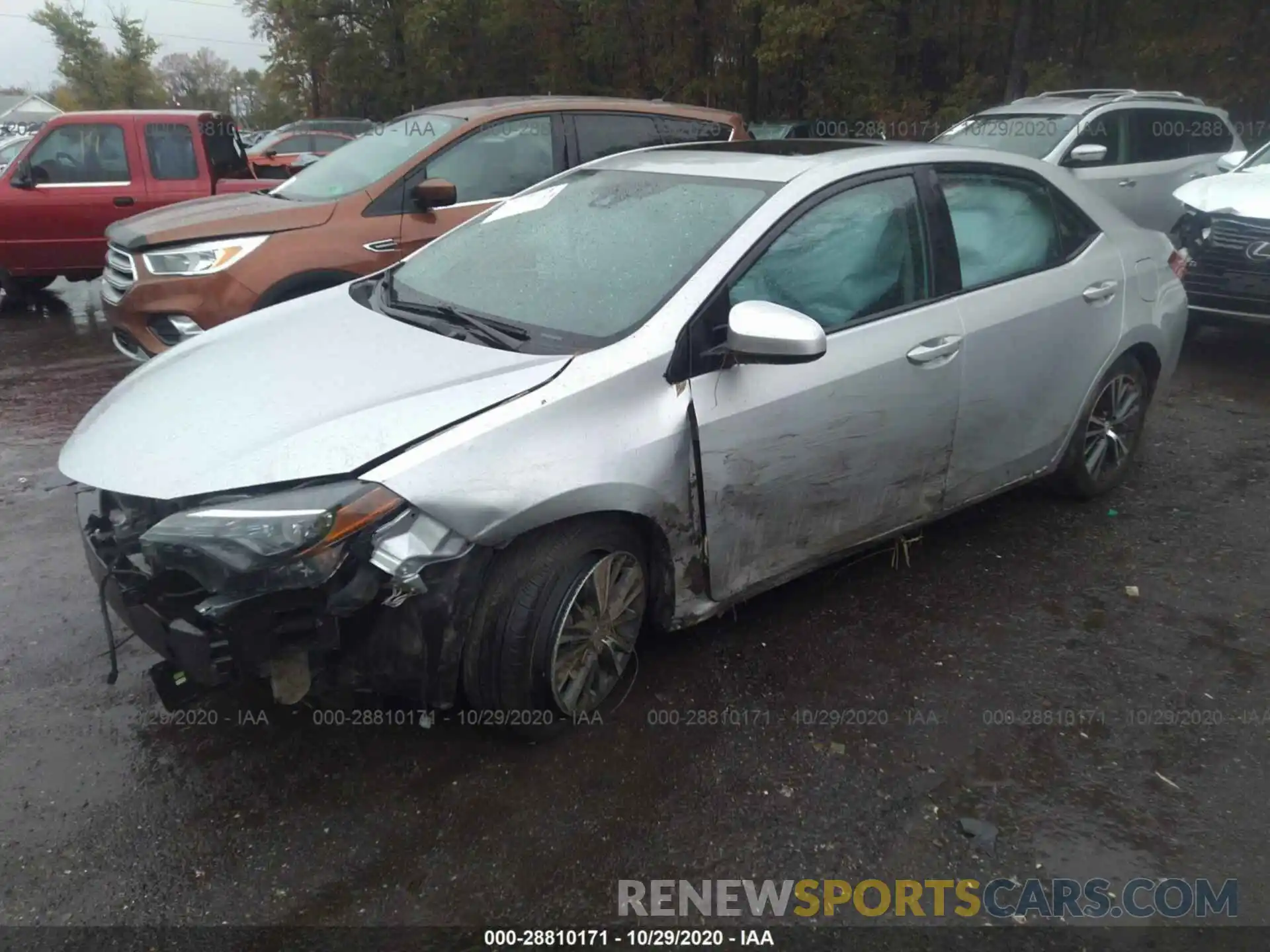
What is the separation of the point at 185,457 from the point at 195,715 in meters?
0.92

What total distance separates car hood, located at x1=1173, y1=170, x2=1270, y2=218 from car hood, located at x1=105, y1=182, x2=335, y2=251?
5.97 m

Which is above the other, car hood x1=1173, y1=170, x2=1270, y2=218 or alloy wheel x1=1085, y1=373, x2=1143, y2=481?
car hood x1=1173, y1=170, x2=1270, y2=218

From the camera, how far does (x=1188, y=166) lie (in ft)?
30.7

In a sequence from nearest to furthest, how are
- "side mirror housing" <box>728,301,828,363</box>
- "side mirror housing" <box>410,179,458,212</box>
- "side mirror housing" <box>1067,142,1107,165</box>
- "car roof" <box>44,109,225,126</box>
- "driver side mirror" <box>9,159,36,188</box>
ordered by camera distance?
1. "side mirror housing" <box>728,301,828,363</box>
2. "side mirror housing" <box>410,179,458,212</box>
3. "side mirror housing" <box>1067,142,1107,165</box>
4. "driver side mirror" <box>9,159,36,188</box>
5. "car roof" <box>44,109,225,126</box>

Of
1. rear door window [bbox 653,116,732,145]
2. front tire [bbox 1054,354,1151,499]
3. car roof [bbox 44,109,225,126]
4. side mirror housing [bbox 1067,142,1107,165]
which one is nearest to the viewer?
front tire [bbox 1054,354,1151,499]

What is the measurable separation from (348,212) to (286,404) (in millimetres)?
3422

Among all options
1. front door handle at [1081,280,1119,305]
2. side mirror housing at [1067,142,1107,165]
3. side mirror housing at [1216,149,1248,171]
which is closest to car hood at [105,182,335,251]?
front door handle at [1081,280,1119,305]

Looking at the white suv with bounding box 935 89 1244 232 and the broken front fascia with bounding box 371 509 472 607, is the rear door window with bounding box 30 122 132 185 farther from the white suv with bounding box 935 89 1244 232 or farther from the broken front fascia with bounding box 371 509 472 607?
the broken front fascia with bounding box 371 509 472 607

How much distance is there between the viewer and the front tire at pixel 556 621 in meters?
2.67

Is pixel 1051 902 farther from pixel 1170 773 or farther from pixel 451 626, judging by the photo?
pixel 451 626

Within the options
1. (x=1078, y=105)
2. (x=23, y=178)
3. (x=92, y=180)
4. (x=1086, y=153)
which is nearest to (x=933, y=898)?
(x=1086, y=153)

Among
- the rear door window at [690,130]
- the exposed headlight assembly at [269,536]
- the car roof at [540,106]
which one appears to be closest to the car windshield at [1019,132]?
the rear door window at [690,130]

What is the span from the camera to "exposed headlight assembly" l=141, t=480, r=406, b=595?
2.36 meters

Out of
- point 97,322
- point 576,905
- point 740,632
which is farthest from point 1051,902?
point 97,322
